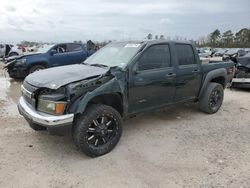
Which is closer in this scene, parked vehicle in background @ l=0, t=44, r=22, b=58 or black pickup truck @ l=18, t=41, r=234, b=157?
black pickup truck @ l=18, t=41, r=234, b=157

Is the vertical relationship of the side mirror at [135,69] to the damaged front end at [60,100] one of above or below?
above

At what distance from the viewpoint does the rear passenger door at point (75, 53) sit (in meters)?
13.5

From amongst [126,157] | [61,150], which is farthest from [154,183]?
[61,150]

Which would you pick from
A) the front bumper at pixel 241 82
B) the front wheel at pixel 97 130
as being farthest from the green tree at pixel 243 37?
the front wheel at pixel 97 130

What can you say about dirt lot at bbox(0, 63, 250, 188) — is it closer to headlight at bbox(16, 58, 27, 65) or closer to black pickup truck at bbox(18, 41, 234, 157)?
black pickup truck at bbox(18, 41, 234, 157)

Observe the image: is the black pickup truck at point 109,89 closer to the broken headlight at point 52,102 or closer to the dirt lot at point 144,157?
the broken headlight at point 52,102

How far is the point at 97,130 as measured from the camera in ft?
15.5

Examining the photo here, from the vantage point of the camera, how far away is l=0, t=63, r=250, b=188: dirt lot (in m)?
4.05

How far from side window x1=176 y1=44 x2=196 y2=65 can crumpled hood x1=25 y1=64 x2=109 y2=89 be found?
5.96 ft

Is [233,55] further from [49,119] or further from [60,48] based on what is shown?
[49,119]

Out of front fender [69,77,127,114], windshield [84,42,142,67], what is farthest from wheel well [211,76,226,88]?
front fender [69,77,127,114]

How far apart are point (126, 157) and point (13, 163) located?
1.71m

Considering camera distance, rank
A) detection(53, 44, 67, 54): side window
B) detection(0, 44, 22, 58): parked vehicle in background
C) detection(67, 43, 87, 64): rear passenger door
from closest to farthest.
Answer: detection(53, 44, 67, 54): side window
detection(67, 43, 87, 64): rear passenger door
detection(0, 44, 22, 58): parked vehicle in background

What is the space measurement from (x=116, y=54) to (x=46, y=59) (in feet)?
25.5
